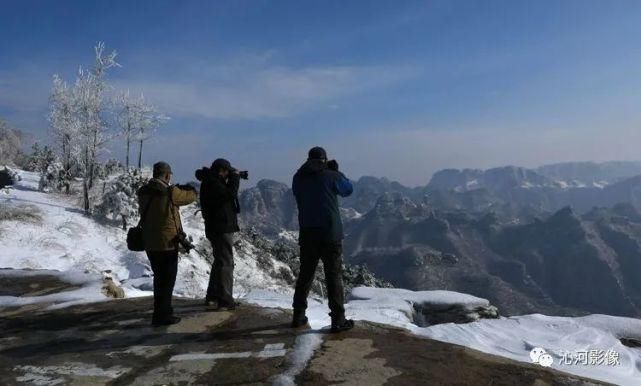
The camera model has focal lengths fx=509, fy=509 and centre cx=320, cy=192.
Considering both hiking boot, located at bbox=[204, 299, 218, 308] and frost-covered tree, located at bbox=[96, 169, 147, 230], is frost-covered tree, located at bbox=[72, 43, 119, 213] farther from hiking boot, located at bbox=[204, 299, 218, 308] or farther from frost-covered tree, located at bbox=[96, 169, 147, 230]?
hiking boot, located at bbox=[204, 299, 218, 308]

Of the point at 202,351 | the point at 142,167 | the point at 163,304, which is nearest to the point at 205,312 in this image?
the point at 163,304

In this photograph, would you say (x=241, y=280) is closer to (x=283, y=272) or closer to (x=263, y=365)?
(x=283, y=272)

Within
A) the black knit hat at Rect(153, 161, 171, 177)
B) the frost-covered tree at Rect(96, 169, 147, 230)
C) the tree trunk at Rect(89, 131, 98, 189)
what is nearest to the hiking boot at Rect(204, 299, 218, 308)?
the black knit hat at Rect(153, 161, 171, 177)

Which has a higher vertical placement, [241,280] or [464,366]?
[464,366]

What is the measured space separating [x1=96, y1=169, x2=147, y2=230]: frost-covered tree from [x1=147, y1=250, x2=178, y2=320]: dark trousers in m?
30.5

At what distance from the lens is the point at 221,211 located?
8703mm

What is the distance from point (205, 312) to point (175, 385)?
124 inches

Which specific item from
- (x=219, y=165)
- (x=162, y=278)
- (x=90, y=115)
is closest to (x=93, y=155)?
(x=90, y=115)

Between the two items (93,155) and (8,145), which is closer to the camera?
(93,155)

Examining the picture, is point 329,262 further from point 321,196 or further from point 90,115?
point 90,115

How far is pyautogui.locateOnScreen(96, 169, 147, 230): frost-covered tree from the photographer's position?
1455 inches

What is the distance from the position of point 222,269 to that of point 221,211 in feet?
3.35

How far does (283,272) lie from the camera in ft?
145

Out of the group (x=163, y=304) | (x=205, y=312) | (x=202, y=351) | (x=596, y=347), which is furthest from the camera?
(x=596, y=347)
